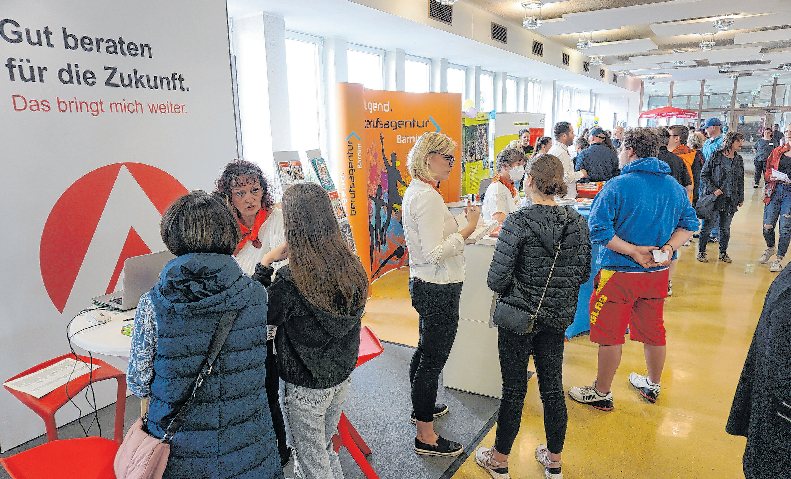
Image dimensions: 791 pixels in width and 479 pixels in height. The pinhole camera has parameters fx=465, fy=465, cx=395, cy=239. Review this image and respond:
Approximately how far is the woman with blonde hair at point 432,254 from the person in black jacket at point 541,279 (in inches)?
8.4

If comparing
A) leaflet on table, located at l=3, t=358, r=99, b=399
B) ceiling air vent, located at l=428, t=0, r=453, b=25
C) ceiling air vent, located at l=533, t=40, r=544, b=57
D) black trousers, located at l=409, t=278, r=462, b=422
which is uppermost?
ceiling air vent, located at l=533, t=40, r=544, b=57

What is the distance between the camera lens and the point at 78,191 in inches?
99.6

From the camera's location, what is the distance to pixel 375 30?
536cm

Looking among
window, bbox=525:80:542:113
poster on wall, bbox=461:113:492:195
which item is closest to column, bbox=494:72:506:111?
window, bbox=525:80:542:113

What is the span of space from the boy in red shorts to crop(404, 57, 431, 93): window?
5.58 meters

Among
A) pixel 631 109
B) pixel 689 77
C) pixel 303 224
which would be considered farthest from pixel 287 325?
pixel 631 109

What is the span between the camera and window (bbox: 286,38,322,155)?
5.53 metres

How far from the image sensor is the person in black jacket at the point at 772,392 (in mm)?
1017

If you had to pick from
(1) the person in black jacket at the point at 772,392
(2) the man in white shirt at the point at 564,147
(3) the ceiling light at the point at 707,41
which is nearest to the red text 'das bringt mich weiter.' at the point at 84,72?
(1) the person in black jacket at the point at 772,392

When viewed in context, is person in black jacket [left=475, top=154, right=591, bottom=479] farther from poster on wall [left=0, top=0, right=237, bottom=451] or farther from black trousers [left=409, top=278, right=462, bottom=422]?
poster on wall [left=0, top=0, right=237, bottom=451]

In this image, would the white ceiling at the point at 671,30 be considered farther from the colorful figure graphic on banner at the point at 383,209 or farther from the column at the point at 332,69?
the colorful figure graphic on banner at the point at 383,209

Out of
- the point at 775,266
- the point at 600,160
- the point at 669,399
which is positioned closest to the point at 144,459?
the point at 669,399

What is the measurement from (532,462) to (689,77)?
16676 mm

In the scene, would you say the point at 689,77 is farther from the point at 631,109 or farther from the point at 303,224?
the point at 303,224
